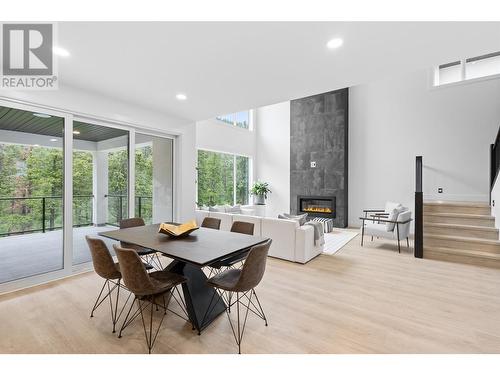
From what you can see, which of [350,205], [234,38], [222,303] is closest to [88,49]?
[234,38]

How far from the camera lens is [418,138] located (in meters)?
6.37

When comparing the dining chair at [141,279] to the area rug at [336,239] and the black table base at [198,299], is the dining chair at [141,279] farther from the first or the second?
the area rug at [336,239]

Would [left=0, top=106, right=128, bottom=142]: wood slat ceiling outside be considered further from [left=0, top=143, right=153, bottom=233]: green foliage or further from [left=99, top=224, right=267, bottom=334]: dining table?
[left=99, top=224, right=267, bottom=334]: dining table

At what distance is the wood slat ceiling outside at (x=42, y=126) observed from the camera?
10.1 ft

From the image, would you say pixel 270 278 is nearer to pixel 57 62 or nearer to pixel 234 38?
pixel 234 38

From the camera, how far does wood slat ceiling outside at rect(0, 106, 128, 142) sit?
3.08 meters

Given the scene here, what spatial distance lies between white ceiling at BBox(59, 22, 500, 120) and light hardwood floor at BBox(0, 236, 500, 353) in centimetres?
252

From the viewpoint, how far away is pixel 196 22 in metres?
1.96

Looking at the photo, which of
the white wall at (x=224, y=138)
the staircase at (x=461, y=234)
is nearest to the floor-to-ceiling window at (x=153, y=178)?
the white wall at (x=224, y=138)

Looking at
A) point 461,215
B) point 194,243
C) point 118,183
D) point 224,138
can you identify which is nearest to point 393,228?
point 461,215

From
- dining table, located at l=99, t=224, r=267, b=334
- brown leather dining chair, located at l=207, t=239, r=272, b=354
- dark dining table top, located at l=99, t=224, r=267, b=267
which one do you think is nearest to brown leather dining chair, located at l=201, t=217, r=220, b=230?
dark dining table top, located at l=99, t=224, r=267, b=267

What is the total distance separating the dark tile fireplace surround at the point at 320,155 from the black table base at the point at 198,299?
5624 mm

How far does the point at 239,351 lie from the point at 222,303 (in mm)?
668

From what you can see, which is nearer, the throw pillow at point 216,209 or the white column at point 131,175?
the white column at point 131,175
